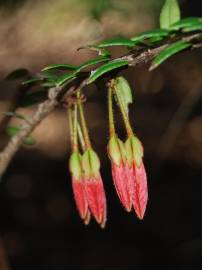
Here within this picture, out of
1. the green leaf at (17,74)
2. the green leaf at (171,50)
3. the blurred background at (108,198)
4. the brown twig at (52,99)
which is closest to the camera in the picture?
the green leaf at (171,50)

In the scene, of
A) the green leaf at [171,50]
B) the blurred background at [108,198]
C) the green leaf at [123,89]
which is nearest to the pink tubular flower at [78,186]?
the green leaf at [123,89]

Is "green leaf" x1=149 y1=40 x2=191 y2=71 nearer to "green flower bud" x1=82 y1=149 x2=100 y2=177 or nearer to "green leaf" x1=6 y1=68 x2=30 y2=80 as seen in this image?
"green flower bud" x1=82 y1=149 x2=100 y2=177

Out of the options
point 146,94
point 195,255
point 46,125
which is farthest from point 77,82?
point 146,94

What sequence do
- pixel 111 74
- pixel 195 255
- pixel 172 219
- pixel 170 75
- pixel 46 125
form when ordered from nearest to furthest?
1. pixel 111 74
2. pixel 195 255
3. pixel 172 219
4. pixel 46 125
5. pixel 170 75

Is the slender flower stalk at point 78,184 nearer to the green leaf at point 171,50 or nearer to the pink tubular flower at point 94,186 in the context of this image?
the pink tubular flower at point 94,186

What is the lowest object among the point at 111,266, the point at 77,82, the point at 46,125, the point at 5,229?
the point at 111,266

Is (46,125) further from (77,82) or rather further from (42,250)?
(77,82)

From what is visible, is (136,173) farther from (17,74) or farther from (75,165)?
(17,74)
